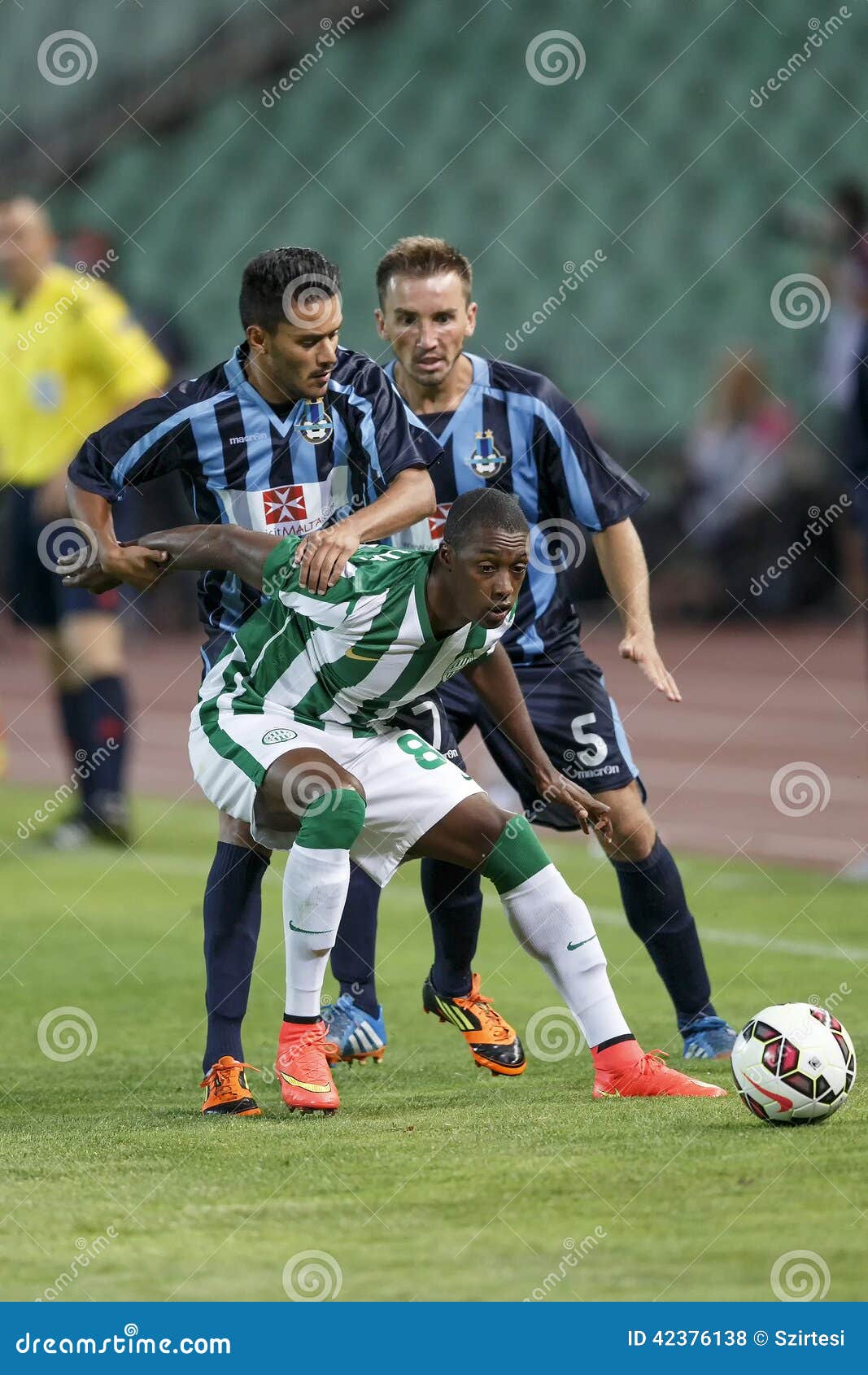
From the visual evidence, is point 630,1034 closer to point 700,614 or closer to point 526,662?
point 526,662

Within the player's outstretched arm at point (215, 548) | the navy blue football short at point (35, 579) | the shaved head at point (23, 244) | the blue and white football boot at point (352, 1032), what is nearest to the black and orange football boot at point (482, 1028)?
the blue and white football boot at point (352, 1032)

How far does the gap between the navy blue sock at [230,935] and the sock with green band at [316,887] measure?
23cm

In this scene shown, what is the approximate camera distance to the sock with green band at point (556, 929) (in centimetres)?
461

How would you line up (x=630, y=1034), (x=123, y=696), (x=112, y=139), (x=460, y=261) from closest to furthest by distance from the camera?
(x=630, y=1034)
(x=460, y=261)
(x=123, y=696)
(x=112, y=139)

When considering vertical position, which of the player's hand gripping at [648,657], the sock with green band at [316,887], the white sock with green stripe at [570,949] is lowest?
the sock with green band at [316,887]

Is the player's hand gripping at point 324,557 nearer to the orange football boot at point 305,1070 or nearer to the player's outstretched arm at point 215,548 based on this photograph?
the player's outstretched arm at point 215,548

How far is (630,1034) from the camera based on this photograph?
15.1 ft

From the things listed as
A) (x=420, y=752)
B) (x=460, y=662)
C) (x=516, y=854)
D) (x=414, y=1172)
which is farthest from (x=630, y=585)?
(x=414, y=1172)

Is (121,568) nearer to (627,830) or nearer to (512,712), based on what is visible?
(512,712)

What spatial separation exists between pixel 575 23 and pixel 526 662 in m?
15.0

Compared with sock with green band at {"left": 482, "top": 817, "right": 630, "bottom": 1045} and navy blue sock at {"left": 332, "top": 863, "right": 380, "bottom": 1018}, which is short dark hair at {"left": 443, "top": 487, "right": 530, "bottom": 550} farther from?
navy blue sock at {"left": 332, "top": 863, "right": 380, "bottom": 1018}

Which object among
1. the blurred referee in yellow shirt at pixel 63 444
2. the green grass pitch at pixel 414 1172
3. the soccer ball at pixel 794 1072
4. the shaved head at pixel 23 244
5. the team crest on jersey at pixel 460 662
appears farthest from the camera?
the blurred referee in yellow shirt at pixel 63 444

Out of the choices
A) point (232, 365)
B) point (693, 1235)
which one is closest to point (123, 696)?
point (232, 365)
